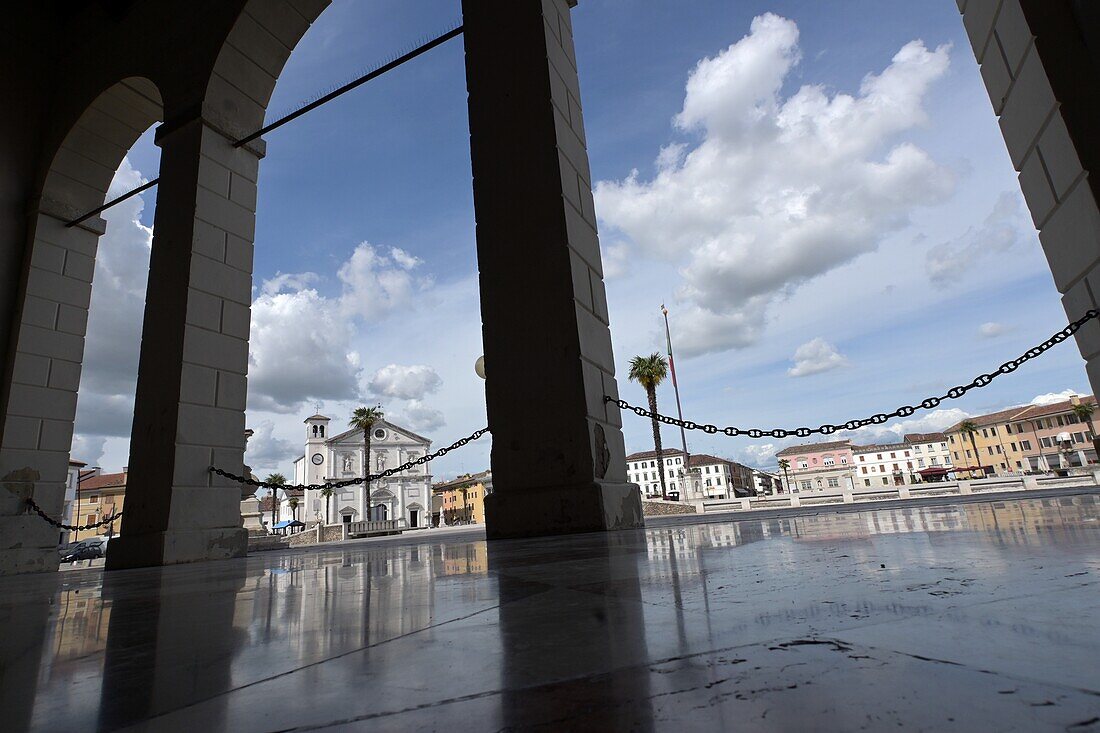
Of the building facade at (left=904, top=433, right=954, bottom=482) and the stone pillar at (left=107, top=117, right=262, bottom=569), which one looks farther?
the building facade at (left=904, top=433, right=954, bottom=482)

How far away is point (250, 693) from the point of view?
0.73 m

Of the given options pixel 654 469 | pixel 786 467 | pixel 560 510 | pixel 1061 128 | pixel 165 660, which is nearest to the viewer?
pixel 165 660

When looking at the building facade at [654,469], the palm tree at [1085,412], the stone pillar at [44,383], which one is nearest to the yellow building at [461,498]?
the building facade at [654,469]

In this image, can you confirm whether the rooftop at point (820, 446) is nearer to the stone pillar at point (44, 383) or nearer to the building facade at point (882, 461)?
the building facade at point (882, 461)

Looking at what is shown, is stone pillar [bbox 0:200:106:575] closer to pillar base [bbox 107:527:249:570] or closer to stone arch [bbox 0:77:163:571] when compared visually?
stone arch [bbox 0:77:163:571]

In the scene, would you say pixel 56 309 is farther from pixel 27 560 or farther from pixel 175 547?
pixel 175 547

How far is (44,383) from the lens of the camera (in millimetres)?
8289

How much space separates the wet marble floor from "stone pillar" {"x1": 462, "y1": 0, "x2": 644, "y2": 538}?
2997 millimetres

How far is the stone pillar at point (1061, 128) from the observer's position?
3.24 m

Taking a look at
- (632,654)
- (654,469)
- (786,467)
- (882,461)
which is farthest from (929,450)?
(632,654)

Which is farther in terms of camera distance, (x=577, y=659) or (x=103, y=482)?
(x=103, y=482)

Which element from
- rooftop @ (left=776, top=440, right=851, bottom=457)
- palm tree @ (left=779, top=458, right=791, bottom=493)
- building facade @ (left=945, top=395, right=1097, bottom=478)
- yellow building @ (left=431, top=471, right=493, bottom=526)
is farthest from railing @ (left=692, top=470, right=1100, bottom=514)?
rooftop @ (left=776, top=440, right=851, bottom=457)

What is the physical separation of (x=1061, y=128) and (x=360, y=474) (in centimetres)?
6201

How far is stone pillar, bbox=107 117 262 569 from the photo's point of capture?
20.4ft
